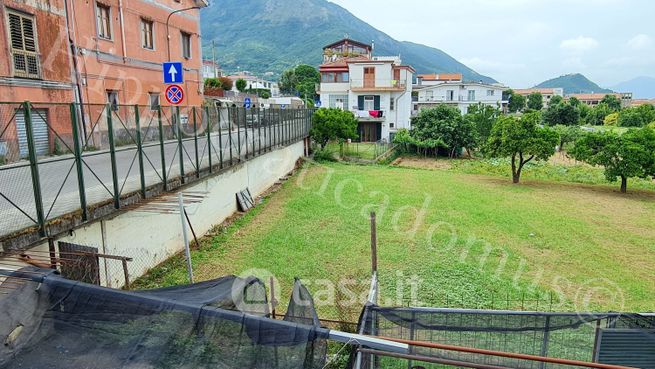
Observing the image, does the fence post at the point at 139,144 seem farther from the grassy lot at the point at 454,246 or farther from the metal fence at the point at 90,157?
the grassy lot at the point at 454,246

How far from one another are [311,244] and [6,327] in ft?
26.3

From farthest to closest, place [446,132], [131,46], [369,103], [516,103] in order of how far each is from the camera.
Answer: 1. [516,103]
2. [369,103]
3. [446,132]
4. [131,46]

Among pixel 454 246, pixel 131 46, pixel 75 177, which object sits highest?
pixel 131 46

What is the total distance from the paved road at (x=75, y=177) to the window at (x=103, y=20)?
6635 mm

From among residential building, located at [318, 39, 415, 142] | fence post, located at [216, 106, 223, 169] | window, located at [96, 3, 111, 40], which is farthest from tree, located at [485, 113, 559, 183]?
window, located at [96, 3, 111, 40]

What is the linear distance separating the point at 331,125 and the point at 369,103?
11850 millimetres

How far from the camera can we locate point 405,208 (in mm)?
15477

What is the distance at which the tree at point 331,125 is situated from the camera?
1085 inches

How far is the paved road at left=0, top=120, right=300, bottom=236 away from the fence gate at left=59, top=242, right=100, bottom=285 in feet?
1.86

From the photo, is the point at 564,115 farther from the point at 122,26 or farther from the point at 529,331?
the point at 529,331

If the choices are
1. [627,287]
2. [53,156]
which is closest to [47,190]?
[53,156]

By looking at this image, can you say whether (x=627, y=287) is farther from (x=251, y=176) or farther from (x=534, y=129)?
(x=534, y=129)

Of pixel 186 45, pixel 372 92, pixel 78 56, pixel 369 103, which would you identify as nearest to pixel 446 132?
pixel 372 92

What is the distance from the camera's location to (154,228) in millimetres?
9359
